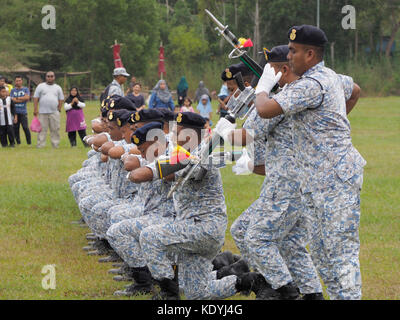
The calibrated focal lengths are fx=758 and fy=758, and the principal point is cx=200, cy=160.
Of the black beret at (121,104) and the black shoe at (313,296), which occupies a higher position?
the black beret at (121,104)

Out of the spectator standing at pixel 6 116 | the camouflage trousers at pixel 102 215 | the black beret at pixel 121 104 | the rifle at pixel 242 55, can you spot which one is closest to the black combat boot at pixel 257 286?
the rifle at pixel 242 55

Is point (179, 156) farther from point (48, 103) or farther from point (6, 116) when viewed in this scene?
point (6, 116)

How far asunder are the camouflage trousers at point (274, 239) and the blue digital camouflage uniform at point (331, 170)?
27.2 inches

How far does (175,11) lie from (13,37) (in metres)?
23.9

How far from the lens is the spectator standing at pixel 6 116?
2056cm

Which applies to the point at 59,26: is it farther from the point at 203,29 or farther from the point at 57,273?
the point at 57,273

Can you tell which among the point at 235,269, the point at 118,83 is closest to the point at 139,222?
the point at 235,269

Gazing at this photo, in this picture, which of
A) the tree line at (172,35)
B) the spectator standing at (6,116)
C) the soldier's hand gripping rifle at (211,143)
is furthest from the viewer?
the tree line at (172,35)

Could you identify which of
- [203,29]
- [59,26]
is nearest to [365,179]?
[59,26]

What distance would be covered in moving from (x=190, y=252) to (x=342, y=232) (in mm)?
1539

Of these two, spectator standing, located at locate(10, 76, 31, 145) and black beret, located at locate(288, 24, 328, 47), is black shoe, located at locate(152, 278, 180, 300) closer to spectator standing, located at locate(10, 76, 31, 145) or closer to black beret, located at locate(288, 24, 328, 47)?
black beret, located at locate(288, 24, 328, 47)

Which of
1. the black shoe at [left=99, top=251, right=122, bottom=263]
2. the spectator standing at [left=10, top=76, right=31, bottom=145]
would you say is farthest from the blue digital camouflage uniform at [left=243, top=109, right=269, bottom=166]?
the spectator standing at [left=10, top=76, right=31, bottom=145]

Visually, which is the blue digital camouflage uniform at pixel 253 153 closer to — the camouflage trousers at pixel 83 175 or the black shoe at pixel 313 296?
the black shoe at pixel 313 296

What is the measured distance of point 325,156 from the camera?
506cm
